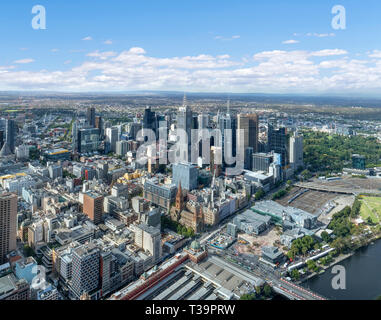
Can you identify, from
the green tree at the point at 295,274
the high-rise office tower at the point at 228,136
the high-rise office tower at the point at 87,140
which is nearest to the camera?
the green tree at the point at 295,274

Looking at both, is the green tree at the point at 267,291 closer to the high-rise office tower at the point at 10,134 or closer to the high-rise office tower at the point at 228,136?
the high-rise office tower at the point at 228,136

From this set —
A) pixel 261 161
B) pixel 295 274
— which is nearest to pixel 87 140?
pixel 261 161

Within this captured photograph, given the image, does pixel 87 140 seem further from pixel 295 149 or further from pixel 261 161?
pixel 295 149

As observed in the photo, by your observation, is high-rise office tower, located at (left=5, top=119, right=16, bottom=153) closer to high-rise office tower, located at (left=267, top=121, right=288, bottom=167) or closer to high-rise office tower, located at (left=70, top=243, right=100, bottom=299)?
high-rise office tower, located at (left=70, top=243, right=100, bottom=299)

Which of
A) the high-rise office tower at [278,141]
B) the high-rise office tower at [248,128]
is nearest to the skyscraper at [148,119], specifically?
the high-rise office tower at [248,128]

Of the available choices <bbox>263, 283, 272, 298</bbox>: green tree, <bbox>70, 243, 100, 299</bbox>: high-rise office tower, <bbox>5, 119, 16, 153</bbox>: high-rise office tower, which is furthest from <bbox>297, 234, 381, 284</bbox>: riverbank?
<bbox>5, 119, 16, 153</bbox>: high-rise office tower
